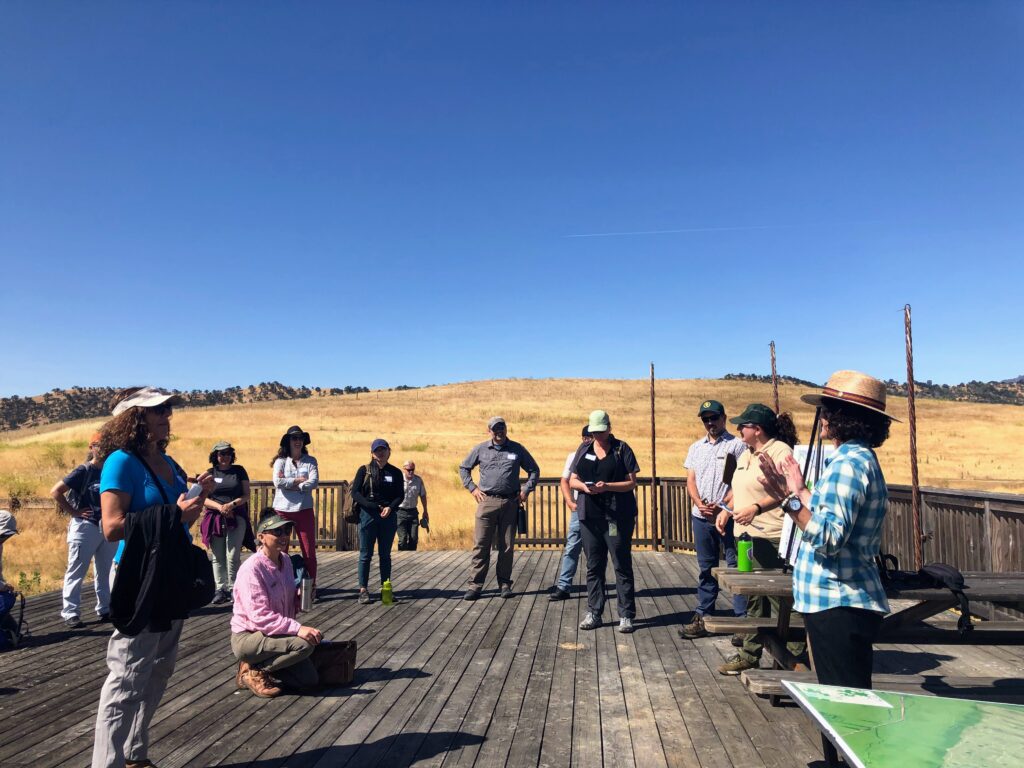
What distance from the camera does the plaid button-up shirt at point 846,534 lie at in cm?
286

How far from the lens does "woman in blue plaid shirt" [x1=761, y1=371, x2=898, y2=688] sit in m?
2.87

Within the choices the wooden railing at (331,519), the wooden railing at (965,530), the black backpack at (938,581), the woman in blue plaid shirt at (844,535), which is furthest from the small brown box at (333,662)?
the wooden railing at (331,519)

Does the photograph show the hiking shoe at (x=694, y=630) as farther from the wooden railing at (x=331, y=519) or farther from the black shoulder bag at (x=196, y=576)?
the wooden railing at (x=331, y=519)

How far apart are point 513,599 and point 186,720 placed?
4.08 metres

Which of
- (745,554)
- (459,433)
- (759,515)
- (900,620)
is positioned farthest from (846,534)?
(459,433)

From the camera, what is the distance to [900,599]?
12.1 feet

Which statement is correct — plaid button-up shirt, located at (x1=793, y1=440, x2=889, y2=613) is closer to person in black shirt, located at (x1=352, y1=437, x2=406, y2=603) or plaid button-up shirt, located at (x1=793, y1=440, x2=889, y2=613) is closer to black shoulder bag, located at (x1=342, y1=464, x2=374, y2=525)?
person in black shirt, located at (x1=352, y1=437, x2=406, y2=603)

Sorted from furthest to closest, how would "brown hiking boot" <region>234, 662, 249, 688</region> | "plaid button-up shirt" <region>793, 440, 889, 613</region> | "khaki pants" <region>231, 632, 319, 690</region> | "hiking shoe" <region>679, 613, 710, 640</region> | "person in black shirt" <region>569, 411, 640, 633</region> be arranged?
"person in black shirt" <region>569, 411, 640, 633</region> → "hiking shoe" <region>679, 613, 710, 640</region> → "brown hiking boot" <region>234, 662, 249, 688</region> → "khaki pants" <region>231, 632, 319, 690</region> → "plaid button-up shirt" <region>793, 440, 889, 613</region>

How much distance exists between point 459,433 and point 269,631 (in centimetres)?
4236

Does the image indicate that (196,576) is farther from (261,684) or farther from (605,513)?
(605,513)

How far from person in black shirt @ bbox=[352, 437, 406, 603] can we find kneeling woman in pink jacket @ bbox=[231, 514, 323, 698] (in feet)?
8.28

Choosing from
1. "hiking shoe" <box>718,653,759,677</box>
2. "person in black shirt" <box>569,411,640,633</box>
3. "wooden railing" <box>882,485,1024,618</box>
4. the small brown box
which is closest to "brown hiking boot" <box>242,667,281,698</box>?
the small brown box

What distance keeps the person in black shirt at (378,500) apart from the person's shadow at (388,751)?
3.62 meters

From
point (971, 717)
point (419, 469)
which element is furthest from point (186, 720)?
point (419, 469)
